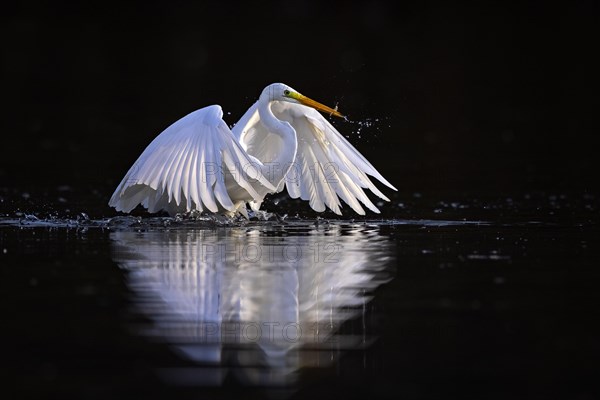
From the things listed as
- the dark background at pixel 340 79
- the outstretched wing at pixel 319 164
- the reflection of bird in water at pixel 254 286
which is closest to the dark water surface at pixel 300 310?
the reflection of bird in water at pixel 254 286

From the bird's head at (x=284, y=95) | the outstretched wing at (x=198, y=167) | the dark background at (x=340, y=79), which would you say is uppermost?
the dark background at (x=340, y=79)

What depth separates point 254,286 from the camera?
7387 millimetres

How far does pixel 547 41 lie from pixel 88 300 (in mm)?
30506

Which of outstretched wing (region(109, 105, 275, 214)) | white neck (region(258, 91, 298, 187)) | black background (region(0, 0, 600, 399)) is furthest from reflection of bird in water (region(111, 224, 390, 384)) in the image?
white neck (region(258, 91, 298, 187))

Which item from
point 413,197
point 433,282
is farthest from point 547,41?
point 433,282

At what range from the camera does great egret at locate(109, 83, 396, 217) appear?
993 cm

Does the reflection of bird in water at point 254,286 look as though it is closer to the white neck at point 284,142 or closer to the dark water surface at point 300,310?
the dark water surface at point 300,310

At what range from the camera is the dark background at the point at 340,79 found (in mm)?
16281

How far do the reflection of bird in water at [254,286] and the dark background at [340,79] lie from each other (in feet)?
14.2

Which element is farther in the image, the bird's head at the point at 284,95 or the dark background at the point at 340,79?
the dark background at the point at 340,79

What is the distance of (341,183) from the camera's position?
11680mm

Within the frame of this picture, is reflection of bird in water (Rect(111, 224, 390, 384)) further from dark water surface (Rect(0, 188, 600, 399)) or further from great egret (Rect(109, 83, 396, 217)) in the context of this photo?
great egret (Rect(109, 83, 396, 217))

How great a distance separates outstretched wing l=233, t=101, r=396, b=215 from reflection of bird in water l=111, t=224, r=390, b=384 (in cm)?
122

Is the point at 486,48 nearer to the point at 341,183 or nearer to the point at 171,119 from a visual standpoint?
the point at 171,119
